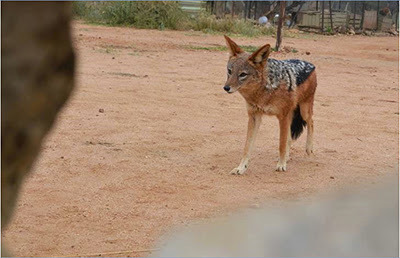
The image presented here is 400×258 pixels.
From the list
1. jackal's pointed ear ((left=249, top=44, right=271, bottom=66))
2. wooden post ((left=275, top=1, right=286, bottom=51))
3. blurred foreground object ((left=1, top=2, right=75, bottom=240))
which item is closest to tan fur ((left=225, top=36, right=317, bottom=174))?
jackal's pointed ear ((left=249, top=44, right=271, bottom=66))

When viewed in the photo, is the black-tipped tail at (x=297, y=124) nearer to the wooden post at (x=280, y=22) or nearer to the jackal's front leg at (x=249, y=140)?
the jackal's front leg at (x=249, y=140)

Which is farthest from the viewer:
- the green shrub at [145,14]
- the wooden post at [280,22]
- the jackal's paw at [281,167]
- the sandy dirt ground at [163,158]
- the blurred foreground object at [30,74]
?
the green shrub at [145,14]

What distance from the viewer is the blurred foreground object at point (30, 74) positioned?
1037 millimetres

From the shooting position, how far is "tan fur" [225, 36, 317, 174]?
617 cm

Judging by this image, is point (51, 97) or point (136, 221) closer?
point (51, 97)

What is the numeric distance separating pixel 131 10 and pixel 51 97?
24.0m

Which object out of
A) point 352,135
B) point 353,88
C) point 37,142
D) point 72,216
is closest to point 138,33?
point 353,88

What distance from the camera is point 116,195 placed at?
554cm

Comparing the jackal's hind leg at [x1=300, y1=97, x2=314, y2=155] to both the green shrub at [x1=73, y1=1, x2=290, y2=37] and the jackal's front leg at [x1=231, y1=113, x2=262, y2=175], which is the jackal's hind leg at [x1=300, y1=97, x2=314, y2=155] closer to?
the jackal's front leg at [x1=231, y1=113, x2=262, y2=175]

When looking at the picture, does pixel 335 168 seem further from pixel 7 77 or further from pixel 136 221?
pixel 7 77

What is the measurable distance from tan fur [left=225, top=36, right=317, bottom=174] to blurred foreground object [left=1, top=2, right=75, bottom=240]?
499 cm

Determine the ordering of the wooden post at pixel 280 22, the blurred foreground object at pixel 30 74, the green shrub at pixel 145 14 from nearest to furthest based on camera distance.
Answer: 1. the blurred foreground object at pixel 30 74
2. the wooden post at pixel 280 22
3. the green shrub at pixel 145 14

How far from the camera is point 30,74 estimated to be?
1.06 meters

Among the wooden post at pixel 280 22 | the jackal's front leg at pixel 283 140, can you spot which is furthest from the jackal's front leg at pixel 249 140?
the wooden post at pixel 280 22
